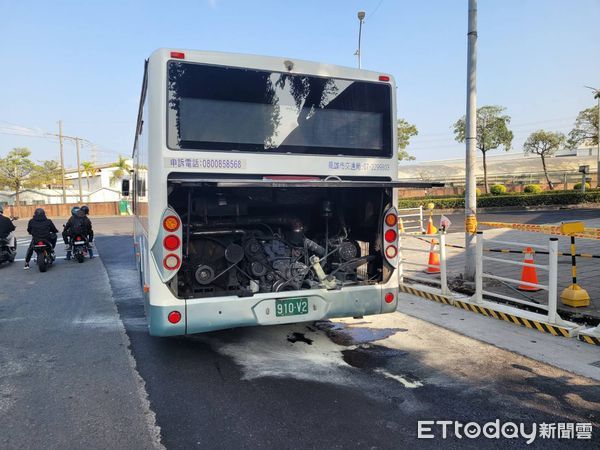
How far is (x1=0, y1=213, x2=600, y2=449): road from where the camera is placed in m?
3.25

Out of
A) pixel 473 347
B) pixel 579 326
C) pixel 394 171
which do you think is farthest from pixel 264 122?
pixel 579 326

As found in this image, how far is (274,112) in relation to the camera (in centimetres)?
470

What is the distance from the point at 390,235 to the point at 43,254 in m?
9.92

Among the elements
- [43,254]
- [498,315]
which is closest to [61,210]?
[43,254]

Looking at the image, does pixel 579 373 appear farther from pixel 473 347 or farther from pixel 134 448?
pixel 134 448

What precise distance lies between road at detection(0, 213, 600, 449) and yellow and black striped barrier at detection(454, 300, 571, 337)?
900 millimetres

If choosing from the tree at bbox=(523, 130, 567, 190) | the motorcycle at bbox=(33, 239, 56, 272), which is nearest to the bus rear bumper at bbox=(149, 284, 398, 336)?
the motorcycle at bbox=(33, 239, 56, 272)

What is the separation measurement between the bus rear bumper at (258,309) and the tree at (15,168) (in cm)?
5579

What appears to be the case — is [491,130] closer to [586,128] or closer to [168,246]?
[586,128]

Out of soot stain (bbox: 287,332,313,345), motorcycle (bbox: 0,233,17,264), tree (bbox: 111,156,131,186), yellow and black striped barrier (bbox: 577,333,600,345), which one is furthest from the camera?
tree (bbox: 111,156,131,186)

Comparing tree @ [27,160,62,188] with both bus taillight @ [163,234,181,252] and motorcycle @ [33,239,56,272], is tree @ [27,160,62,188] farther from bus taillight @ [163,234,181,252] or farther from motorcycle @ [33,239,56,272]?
bus taillight @ [163,234,181,252]

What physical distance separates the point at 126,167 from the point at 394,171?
209 ft

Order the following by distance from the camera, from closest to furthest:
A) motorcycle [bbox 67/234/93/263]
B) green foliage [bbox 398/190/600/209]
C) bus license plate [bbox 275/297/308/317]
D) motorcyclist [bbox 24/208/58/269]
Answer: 1. bus license plate [bbox 275/297/308/317]
2. motorcyclist [bbox 24/208/58/269]
3. motorcycle [bbox 67/234/93/263]
4. green foliage [bbox 398/190/600/209]

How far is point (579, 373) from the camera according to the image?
425 centimetres
